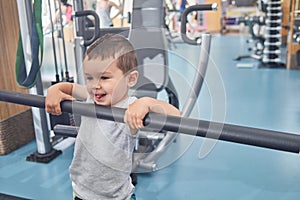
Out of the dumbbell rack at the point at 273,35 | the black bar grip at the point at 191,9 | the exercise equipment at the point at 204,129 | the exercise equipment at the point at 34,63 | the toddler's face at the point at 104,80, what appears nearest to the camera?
the exercise equipment at the point at 204,129

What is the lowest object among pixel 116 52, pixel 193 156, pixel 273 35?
pixel 193 156

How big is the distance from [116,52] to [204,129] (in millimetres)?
398

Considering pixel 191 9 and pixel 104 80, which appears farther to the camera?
pixel 191 9

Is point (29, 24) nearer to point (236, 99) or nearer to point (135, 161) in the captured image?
point (135, 161)

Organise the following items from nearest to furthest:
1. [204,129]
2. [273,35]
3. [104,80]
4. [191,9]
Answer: [204,129], [104,80], [191,9], [273,35]

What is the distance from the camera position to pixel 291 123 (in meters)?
3.15

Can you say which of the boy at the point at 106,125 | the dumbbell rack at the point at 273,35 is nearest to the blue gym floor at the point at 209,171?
the boy at the point at 106,125

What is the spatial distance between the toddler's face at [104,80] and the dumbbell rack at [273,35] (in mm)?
5210

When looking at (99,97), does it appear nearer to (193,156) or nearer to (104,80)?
(104,80)

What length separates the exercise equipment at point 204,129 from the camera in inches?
34.3

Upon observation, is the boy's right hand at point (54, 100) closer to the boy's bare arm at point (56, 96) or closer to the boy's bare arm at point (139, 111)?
the boy's bare arm at point (56, 96)

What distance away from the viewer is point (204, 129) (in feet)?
3.05

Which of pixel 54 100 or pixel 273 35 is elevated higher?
pixel 54 100

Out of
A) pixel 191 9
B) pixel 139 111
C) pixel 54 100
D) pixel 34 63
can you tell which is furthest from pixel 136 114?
pixel 191 9
